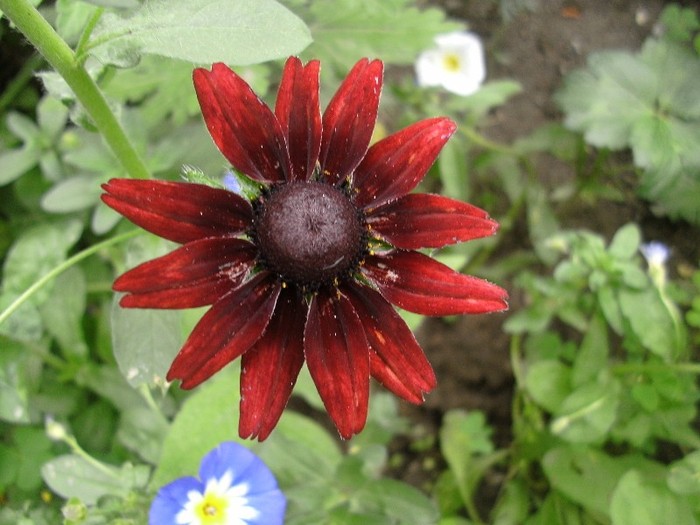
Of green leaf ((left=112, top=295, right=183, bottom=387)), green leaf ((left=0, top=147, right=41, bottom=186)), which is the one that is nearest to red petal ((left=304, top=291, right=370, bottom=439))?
green leaf ((left=112, top=295, right=183, bottom=387))

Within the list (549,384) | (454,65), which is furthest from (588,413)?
(454,65)

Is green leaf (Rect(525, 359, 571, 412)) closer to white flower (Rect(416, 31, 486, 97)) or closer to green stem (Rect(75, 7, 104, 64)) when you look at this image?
white flower (Rect(416, 31, 486, 97))

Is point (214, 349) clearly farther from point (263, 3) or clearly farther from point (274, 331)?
point (263, 3)

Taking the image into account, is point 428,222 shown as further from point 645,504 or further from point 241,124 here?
point 645,504

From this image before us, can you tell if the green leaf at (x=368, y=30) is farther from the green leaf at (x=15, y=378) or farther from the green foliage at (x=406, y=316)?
the green leaf at (x=15, y=378)

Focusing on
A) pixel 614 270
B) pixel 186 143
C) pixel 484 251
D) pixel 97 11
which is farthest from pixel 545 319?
pixel 97 11
